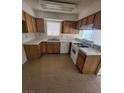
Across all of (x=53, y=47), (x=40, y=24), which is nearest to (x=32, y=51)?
(x=53, y=47)

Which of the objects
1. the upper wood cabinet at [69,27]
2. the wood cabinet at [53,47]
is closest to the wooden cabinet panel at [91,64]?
the wood cabinet at [53,47]

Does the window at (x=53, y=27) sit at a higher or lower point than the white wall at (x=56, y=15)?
lower

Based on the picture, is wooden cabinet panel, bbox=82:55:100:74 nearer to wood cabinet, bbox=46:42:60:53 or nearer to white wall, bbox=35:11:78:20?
wood cabinet, bbox=46:42:60:53

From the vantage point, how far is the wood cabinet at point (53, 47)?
6848 mm

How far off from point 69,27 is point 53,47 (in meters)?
1.59

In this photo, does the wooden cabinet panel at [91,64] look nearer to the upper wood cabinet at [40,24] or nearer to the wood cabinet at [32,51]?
the wood cabinet at [32,51]

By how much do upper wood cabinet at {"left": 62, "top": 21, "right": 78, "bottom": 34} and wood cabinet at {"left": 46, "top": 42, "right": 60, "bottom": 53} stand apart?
3.36 feet

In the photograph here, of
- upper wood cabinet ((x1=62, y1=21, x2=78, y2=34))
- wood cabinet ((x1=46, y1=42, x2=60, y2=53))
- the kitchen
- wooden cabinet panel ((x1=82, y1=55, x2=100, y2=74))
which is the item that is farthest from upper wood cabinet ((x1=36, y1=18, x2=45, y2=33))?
wooden cabinet panel ((x1=82, y1=55, x2=100, y2=74))

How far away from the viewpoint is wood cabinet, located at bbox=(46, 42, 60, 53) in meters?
6.85

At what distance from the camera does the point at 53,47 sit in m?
6.95

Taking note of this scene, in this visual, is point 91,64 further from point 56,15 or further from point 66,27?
point 56,15

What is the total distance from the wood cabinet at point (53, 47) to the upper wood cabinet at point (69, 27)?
3.36 ft
